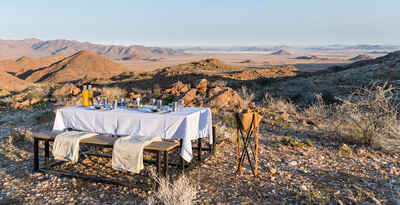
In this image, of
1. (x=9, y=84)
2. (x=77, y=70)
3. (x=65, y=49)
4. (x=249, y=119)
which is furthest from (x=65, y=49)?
(x=249, y=119)

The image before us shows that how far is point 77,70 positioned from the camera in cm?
3344

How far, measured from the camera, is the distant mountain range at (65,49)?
4355 inches

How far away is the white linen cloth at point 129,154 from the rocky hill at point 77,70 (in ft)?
81.9

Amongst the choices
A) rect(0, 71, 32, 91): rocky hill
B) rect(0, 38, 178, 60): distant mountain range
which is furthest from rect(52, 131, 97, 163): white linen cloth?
rect(0, 38, 178, 60): distant mountain range

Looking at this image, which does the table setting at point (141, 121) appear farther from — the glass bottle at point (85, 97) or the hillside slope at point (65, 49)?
the hillside slope at point (65, 49)

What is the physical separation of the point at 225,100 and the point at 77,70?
85.6 ft

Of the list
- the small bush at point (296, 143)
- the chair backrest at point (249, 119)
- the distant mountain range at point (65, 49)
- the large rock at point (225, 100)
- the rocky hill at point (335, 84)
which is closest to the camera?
the chair backrest at point (249, 119)

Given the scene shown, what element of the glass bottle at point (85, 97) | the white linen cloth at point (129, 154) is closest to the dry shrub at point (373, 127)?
the white linen cloth at point (129, 154)

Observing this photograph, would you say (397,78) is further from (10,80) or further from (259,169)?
(10,80)

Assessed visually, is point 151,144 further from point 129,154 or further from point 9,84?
point 9,84

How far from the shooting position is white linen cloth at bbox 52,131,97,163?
4520mm

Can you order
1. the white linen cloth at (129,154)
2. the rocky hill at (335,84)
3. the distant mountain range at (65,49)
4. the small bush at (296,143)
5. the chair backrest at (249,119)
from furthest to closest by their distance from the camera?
the distant mountain range at (65,49) → the rocky hill at (335,84) → the small bush at (296,143) → the chair backrest at (249,119) → the white linen cloth at (129,154)

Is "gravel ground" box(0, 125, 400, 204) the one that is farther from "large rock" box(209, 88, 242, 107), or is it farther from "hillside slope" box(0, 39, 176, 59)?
"hillside slope" box(0, 39, 176, 59)

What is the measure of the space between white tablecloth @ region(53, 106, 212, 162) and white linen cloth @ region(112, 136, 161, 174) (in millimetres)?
400
